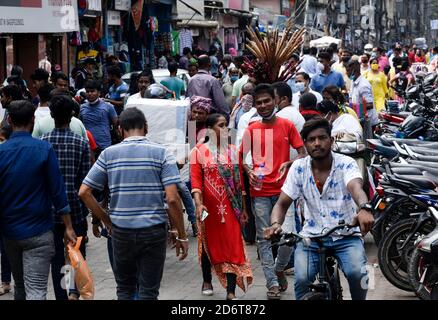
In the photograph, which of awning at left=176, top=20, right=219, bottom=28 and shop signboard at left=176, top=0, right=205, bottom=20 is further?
awning at left=176, top=20, right=219, bottom=28

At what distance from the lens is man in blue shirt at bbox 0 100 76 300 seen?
269 inches

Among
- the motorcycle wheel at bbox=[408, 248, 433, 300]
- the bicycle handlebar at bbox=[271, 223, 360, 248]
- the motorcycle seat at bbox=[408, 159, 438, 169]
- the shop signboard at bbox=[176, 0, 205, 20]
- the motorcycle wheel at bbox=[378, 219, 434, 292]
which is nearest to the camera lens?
the bicycle handlebar at bbox=[271, 223, 360, 248]

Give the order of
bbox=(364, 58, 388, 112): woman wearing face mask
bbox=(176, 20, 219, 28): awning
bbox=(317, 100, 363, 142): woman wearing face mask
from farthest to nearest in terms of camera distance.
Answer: bbox=(176, 20, 219, 28): awning → bbox=(364, 58, 388, 112): woman wearing face mask → bbox=(317, 100, 363, 142): woman wearing face mask

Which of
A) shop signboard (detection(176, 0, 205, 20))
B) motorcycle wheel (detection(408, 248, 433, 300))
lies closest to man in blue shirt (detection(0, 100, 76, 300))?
motorcycle wheel (detection(408, 248, 433, 300))

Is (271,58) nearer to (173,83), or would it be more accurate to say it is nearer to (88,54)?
(173,83)

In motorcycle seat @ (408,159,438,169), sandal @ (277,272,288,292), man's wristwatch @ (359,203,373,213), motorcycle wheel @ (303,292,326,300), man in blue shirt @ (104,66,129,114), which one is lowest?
sandal @ (277,272,288,292)

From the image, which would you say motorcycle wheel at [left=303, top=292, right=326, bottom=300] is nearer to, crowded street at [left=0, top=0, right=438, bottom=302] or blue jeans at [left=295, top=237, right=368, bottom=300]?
crowded street at [left=0, top=0, right=438, bottom=302]

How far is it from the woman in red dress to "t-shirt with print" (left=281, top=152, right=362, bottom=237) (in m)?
1.83

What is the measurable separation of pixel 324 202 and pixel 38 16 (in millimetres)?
13422

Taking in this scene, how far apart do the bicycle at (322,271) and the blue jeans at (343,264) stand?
0.05m

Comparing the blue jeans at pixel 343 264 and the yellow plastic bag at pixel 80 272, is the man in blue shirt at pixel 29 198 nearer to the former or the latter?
the yellow plastic bag at pixel 80 272

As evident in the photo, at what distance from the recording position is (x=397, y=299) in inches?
336

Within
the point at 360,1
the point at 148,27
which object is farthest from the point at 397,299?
the point at 360,1
